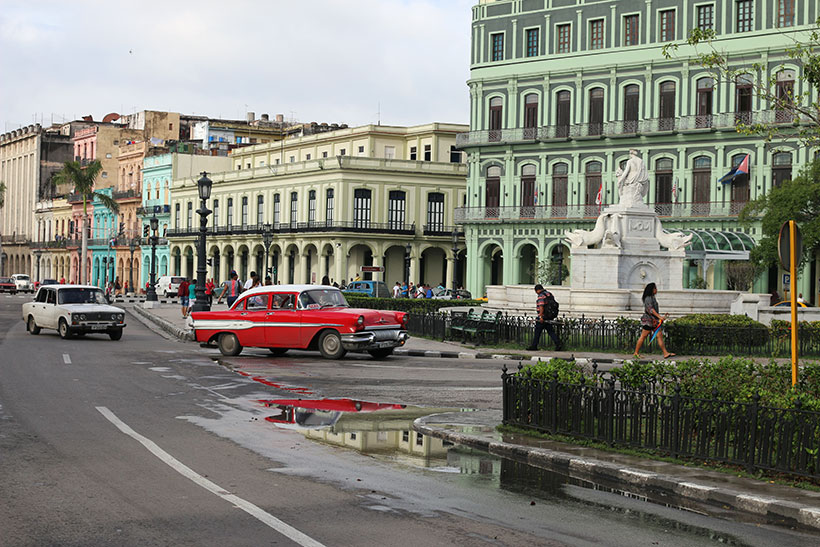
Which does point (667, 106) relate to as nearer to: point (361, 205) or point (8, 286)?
point (361, 205)

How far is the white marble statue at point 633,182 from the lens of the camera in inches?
1291

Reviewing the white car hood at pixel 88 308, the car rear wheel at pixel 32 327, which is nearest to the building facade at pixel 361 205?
the car rear wheel at pixel 32 327

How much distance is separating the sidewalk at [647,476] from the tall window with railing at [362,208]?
63.5 meters

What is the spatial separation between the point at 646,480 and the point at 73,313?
72.3ft

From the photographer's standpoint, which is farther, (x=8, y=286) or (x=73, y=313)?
(x=8, y=286)

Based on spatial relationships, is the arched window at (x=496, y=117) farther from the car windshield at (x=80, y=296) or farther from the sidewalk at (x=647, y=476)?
the sidewalk at (x=647, y=476)

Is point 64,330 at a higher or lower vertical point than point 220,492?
higher

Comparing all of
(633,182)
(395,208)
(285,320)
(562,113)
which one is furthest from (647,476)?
(395,208)

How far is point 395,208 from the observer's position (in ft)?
256

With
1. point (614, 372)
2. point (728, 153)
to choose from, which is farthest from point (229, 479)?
point (728, 153)

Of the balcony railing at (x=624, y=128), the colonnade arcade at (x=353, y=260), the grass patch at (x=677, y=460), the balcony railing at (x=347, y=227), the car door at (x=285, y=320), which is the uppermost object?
the balcony railing at (x=624, y=128)

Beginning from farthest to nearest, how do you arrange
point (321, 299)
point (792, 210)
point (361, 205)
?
point (361, 205) → point (792, 210) → point (321, 299)

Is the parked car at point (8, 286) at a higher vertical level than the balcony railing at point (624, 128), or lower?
lower

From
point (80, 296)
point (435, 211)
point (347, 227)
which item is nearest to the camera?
point (80, 296)
